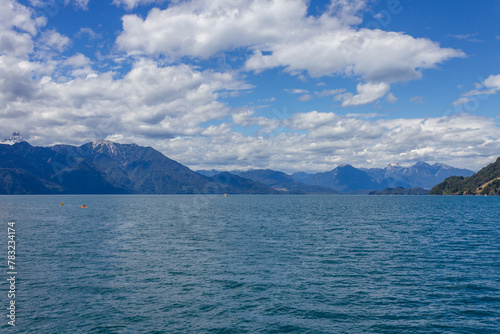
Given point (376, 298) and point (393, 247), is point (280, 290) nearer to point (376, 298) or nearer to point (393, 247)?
point (376, 298)

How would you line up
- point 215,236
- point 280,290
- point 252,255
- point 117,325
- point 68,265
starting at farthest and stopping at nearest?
point 215,236 < point 252,255 < point 68,265 < point 280,290 < point 117,325

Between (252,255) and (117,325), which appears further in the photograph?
(252,255)

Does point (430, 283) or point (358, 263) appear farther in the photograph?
→ point (358, 263)

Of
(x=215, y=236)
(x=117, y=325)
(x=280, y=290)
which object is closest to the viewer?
(x=117, y=325)

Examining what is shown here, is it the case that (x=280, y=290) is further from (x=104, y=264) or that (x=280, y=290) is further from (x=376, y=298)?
(x=104, y=264)

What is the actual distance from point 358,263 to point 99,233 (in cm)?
6811

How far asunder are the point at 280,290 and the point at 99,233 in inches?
2547

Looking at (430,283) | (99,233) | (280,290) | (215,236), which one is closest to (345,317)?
(280,290)

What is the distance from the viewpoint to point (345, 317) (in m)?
29.4

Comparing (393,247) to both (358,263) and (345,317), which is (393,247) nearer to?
(358,263)

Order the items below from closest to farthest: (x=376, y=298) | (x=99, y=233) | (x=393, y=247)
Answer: (x=376, y=298), (x=393, y=247), (x=99, y=233)

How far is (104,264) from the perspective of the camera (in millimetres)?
49031

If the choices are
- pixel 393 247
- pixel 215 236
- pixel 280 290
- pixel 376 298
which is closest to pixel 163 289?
pixel 280 290

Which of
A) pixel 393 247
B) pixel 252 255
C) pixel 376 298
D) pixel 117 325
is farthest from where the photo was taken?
pixel 393 247
